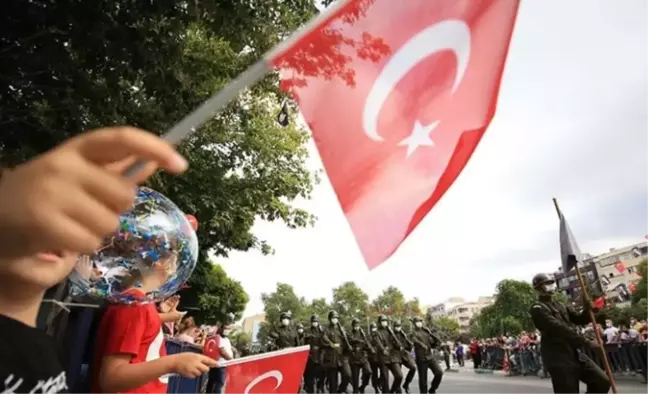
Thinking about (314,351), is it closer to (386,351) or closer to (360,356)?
(360,356)

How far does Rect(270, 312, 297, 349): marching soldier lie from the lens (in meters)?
13.2

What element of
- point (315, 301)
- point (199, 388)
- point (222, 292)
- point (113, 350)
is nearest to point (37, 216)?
point (113, 350)

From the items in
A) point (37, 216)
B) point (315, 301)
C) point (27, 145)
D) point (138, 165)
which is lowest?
point (37, 216)

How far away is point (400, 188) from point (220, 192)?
9.55 meters

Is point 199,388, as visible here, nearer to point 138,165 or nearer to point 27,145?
point 27,145

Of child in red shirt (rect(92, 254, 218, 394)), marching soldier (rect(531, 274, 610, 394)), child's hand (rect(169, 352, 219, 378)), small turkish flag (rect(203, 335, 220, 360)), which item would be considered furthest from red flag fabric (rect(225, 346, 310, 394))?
small turkish flag (rect(203, 335, 220, 360))

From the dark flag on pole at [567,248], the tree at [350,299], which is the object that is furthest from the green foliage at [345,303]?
the dark flag on pole at [567,248]

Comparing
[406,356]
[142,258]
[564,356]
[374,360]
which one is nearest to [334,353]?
[374,360]

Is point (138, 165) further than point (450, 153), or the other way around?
point (450, 153)

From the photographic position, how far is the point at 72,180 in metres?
0.69

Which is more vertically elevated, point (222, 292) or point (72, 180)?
point (222, 292)

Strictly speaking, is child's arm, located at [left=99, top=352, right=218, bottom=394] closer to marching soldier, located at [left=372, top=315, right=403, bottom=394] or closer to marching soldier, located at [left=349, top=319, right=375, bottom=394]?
marching soldier, located at [left=372, top=315, right=403, bottom=394]

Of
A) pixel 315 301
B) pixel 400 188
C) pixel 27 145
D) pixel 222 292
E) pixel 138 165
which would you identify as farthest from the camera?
pixel 315 301

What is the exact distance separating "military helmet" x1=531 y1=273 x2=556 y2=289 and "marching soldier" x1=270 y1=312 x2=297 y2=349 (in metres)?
8.04
